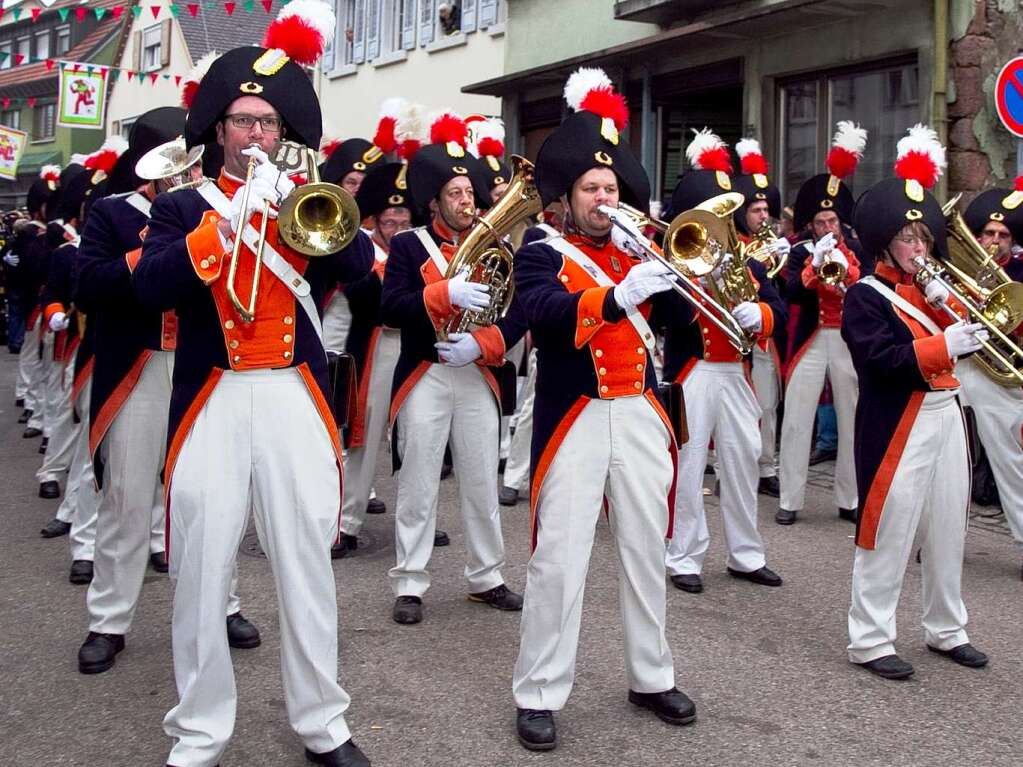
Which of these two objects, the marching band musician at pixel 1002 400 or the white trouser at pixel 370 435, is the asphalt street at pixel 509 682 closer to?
the white trouser at pixel 370 435

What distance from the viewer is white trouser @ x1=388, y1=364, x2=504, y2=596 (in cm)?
567

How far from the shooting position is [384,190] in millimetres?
7094

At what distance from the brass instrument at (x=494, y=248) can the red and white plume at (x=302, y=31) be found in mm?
1346

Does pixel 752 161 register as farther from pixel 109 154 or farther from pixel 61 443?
pixel 61 443

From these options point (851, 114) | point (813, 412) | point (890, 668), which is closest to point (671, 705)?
point (890, 668)

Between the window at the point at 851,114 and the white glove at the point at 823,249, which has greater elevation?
the window at the point at 851,114

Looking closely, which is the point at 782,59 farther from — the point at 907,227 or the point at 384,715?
the point at 384,715

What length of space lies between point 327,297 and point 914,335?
4140 mm

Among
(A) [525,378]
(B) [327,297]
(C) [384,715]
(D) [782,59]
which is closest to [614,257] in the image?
(C) [384,715]

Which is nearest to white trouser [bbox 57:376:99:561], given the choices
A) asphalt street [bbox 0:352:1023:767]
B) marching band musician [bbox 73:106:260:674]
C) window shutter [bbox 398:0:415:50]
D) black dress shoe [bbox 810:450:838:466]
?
asphalt street [bbox 0:352:1023:767]

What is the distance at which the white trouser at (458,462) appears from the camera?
5672mm

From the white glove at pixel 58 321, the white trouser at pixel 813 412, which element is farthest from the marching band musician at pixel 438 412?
the white glove at pixel 58 321

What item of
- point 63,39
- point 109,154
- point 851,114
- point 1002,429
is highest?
point 63,39

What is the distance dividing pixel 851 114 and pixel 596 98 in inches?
345
